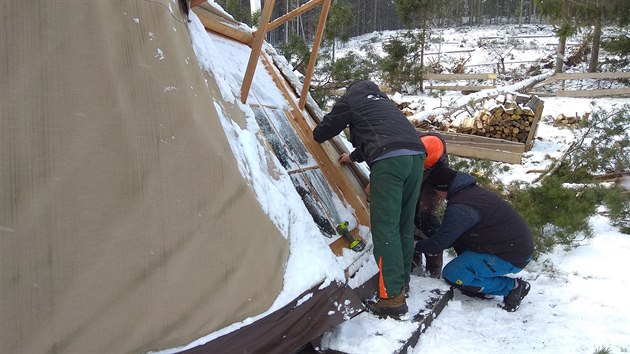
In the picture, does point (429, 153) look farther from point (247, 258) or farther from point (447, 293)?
point (247, 258)

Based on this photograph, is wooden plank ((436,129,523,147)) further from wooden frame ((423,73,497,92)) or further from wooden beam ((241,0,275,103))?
wooden frame ((423,73,497,92))

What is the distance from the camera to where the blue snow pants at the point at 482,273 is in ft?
11.7

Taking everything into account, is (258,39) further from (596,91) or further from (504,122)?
(596,91)

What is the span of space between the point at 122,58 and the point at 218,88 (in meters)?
0.73

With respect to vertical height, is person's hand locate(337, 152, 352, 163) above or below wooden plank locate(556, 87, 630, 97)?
above

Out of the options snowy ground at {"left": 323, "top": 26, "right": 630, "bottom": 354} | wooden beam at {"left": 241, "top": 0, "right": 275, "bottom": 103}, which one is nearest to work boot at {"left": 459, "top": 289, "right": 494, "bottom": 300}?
snowy ground at {"left": 323, "top": 26, "right": 630, "bottom": 354}

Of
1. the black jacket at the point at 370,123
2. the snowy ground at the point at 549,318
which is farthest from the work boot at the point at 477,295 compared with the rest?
the black jacket at the point at 370,123

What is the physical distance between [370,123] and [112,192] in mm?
1940

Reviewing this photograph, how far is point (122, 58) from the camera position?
6.49ft

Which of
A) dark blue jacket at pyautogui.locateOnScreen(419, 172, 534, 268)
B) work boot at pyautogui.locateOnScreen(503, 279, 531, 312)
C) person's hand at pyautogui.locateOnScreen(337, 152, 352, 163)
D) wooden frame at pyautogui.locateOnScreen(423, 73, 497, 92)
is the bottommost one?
wooden frame at pyautogui.locateOnScreen(423, 73, 497, 92)

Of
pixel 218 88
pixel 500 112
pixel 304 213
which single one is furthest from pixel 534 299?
pixel 500 112

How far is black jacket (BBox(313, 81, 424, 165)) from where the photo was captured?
3.17m

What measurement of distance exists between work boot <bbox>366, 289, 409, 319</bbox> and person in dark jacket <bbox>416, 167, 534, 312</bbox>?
657 mm

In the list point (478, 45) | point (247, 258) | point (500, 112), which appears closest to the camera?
point (247, 258)
